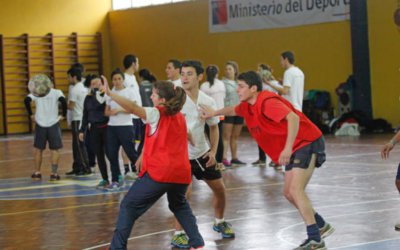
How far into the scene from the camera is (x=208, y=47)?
2559 cm

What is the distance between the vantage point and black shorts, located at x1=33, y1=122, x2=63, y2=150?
13.4 m

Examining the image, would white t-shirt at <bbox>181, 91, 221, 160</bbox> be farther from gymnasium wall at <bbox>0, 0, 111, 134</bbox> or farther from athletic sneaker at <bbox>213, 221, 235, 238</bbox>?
gymnasium wall at <bbox>0, 0, 111, 134</bbox>

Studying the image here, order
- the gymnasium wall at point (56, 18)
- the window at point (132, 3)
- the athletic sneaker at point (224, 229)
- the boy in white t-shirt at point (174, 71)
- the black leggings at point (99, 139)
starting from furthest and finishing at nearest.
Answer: the window at point (132, 3) < the gymnasium wall at point (56, 18) < the black leggings at point (99, 139) < the boy in white t-shirt at point (174, 71) < the athletic sneaker at point (224, 229)

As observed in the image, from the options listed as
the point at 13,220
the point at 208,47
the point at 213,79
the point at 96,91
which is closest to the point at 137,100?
the point at 96,91

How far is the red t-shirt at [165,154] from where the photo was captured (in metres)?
6.75

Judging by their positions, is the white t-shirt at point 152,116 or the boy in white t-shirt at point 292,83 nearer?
the white t-shirt at point 152,116

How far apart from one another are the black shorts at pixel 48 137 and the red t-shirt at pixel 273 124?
6.64 m

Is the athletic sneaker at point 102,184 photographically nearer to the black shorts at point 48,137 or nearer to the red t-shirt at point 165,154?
the black shorts at point 48,137

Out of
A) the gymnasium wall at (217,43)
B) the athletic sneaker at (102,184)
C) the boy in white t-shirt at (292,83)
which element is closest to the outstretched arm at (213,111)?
the athletic sneaker at (102,184)

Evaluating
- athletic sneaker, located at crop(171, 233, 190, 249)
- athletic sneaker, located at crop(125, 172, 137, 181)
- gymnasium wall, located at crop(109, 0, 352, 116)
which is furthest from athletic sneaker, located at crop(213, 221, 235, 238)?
gymnasium wall, located at crop(109, 0, 352, 116)

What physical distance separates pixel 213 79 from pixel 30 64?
545 inches

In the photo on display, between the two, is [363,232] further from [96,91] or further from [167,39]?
[167,39]

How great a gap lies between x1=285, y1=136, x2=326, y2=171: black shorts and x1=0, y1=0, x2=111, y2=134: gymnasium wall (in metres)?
20.2

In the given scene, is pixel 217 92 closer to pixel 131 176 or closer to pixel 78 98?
pixel 131 176
